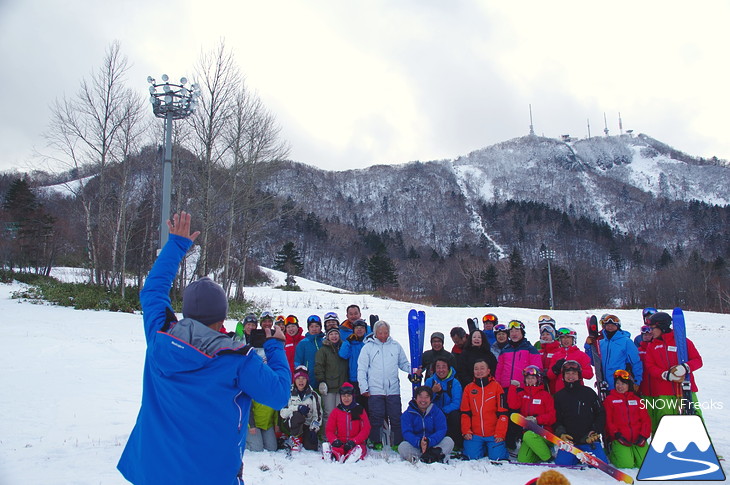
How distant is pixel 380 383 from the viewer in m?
5.96

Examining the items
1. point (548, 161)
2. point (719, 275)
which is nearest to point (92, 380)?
point (719, 275)

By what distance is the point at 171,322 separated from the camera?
2.07 m

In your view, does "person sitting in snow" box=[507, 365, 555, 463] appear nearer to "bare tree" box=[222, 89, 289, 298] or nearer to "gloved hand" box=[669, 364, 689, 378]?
"gloved hand" box=[669, 364, 689, 378]

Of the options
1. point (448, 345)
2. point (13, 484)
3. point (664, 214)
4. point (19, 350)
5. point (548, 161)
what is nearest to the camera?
point (13, 484)

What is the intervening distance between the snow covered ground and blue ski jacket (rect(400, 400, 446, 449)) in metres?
0.33

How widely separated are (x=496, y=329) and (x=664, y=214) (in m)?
131

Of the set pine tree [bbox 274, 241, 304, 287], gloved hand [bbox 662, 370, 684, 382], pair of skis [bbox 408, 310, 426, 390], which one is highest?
pine tree [bbox 274, 241, 304, 287]

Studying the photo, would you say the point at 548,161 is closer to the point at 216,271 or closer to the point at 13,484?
the point at 216,271

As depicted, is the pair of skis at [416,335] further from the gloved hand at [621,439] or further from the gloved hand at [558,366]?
the gloved hand at [621,439]

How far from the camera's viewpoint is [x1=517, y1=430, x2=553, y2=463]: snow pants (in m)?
5.23

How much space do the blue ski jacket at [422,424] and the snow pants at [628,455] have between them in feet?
6.50

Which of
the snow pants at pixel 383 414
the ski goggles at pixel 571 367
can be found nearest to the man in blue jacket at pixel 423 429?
the snow pants at pixel 383 414

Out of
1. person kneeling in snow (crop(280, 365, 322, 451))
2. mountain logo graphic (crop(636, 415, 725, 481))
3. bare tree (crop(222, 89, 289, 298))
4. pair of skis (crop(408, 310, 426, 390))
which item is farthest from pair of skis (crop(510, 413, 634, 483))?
bare tree (crop(222, 89, 289, 298))

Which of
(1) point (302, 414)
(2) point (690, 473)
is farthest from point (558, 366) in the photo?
(1) point (302, 414)
